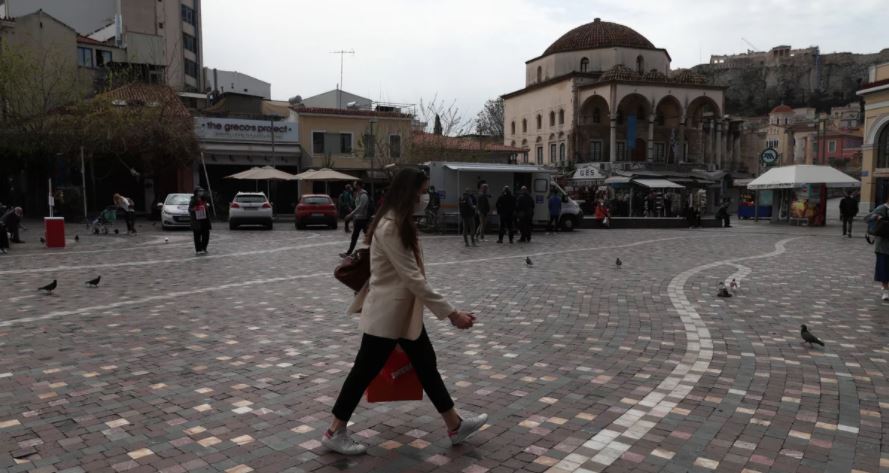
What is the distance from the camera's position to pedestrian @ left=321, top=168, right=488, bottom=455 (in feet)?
12.2

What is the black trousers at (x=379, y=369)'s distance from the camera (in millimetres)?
3842

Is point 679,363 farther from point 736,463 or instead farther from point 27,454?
point 27,454

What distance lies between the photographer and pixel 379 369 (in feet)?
12.8

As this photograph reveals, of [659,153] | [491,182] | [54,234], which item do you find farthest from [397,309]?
[659,153]

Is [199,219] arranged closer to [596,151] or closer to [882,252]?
[882,252]

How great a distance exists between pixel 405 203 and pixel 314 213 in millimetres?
22252

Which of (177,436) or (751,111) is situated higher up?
(751,111)

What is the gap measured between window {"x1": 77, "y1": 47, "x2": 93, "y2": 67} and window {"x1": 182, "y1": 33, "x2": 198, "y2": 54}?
14.1 meters

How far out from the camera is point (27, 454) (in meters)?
3.91

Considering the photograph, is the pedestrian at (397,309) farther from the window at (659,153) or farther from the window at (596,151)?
the window at (659,153)

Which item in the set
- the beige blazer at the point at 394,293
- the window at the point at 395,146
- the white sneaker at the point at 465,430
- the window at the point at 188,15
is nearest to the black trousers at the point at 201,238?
the beige blazer at the point at 394,293

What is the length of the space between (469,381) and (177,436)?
2.31 meters

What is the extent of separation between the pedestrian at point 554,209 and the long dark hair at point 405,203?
2029 cm

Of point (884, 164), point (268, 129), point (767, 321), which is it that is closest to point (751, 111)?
A: point (884, 164)
